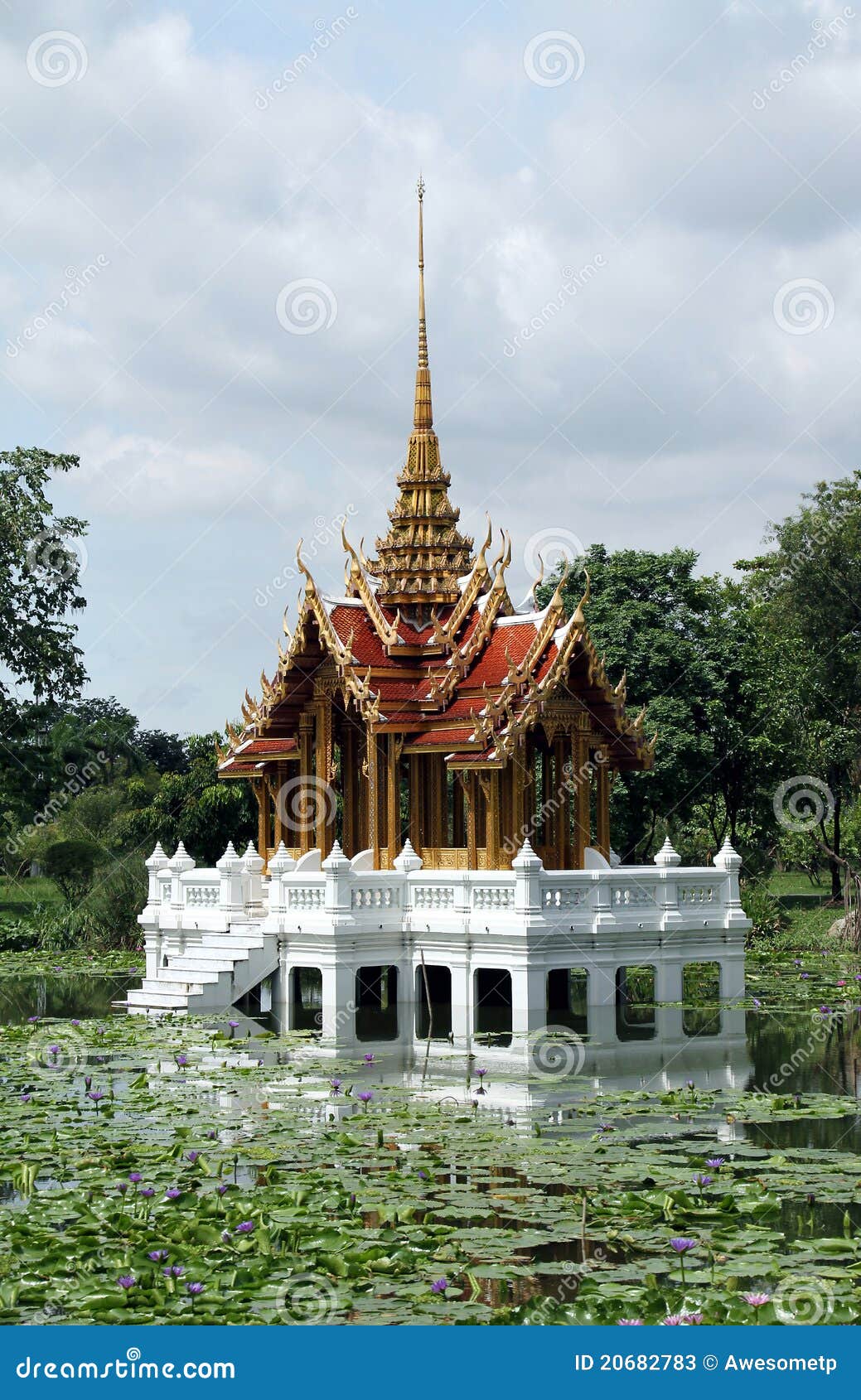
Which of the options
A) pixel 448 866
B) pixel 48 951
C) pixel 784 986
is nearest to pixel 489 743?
pixel 448 866

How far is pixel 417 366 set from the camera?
26.3 m

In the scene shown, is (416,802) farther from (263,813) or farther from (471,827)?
(263,813)

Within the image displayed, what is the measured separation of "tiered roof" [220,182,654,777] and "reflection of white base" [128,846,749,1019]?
1.87 meters

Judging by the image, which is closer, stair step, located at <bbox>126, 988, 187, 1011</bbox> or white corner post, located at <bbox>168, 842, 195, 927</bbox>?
stair step, located at <bbox>126, 988, 187, 1011</bbox>

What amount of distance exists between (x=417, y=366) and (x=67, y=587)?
11.8 meters

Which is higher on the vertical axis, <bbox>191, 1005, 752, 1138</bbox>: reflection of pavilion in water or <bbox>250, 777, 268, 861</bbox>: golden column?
<bbox>250, 777, 268, 861</bbox>: golden column

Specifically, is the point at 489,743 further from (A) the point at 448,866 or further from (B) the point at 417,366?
(B) the point at 417,366

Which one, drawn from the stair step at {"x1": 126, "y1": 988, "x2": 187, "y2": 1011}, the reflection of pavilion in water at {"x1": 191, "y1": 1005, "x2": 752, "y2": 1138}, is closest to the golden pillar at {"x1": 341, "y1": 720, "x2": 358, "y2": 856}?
the stair step at {"x1": 126, "y1": 988, "x2": 187, "y2": 1011}

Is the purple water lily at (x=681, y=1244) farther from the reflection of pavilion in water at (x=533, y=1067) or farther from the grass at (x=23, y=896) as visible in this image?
the grass at (x=23, y=896)

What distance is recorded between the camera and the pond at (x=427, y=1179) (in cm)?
969

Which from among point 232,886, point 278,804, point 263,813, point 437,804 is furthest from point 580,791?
point 263,813

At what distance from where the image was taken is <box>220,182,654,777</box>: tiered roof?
22.3 meters

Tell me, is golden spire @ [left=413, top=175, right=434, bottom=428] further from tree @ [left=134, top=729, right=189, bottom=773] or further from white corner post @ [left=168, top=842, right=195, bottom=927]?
tree @ [left=134, top=729, right=189, bottom=773]

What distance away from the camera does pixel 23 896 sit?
49625 millimetres
